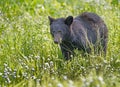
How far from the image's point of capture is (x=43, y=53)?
26.5 feet

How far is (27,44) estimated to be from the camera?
8492 millimetres

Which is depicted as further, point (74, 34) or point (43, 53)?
point (74, 34)

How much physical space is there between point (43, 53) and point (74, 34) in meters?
0.62

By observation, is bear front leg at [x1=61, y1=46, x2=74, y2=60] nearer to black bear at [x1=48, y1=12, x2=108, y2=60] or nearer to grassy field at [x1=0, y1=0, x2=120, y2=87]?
black bear at [x1=48, y1=12, x2=108, y2=60]

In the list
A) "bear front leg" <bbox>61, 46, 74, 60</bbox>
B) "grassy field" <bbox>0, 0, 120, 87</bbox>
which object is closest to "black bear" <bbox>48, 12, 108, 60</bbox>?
"bear front leg" <bbox>61, 46, 74, 60</bbox>

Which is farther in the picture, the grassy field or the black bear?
the black bear

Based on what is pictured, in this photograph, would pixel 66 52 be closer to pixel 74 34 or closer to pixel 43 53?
pixel 74 34

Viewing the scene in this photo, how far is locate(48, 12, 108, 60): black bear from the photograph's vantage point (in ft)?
26.3

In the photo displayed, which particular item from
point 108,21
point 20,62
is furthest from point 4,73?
point 108,21

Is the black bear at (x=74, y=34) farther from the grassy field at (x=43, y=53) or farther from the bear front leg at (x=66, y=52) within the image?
the grassy field at (x=43, y=53)

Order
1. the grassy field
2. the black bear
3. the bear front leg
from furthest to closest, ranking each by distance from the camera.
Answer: the bear front leg, the black bear, the grassy field

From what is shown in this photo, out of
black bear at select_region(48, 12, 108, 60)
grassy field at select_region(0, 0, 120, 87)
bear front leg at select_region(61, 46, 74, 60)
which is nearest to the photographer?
grassy field at select_region(0, 0, 120, 87)

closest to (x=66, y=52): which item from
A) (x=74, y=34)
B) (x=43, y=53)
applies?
(x=74, y=34)

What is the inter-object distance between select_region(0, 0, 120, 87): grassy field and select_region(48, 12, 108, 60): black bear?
0.18 meters
